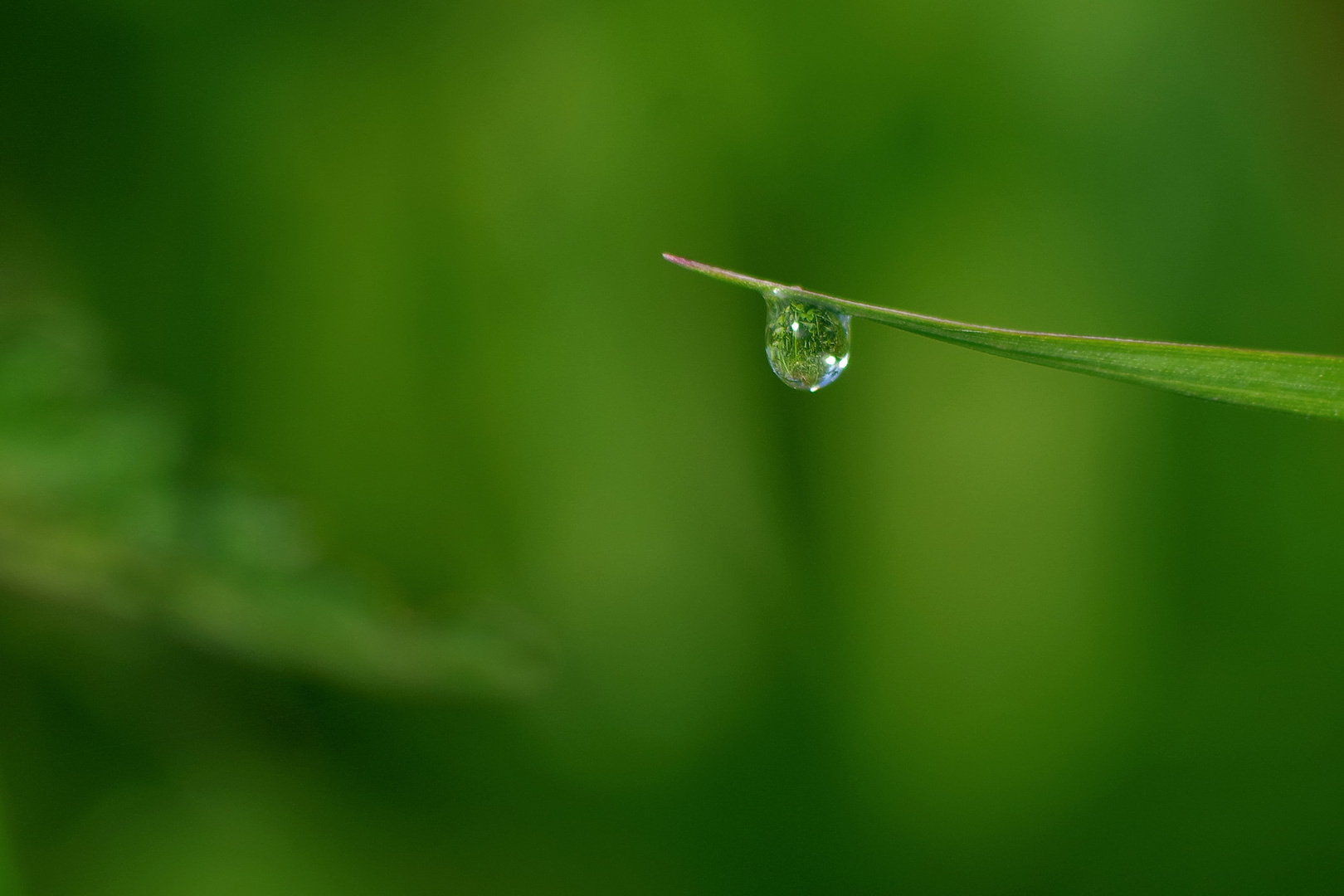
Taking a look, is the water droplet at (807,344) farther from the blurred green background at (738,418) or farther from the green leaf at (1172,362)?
the blurred green background at (738,418)

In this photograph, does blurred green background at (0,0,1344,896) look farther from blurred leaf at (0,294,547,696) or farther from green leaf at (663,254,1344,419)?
green leaf at (663,254,1344,419)

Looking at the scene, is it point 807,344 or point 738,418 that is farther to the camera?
point 738,418

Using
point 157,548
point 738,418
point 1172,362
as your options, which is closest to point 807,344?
point 1172,362

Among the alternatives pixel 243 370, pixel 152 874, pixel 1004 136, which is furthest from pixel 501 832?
pixel 1004 136

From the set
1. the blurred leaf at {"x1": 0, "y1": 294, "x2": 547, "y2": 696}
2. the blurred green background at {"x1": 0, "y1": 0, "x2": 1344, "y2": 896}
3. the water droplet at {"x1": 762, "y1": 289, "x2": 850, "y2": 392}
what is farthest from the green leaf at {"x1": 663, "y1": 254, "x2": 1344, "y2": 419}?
the blurred green background at {"x1": 0, "y1": 0, "x2": 1344, "y2": 896}

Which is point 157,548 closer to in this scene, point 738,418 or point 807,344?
point 807,344

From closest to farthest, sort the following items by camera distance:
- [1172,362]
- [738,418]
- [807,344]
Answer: [1172,362]
[807,344]
[738,418]
